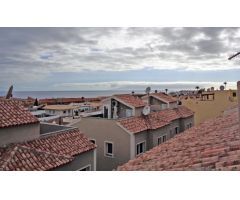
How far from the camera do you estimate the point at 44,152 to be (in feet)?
12.9

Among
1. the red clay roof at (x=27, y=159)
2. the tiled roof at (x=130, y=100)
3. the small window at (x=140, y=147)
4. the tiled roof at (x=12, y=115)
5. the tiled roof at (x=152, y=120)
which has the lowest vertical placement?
the small window at (x=140, y=147)

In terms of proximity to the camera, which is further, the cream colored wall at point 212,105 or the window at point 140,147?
the cream colored wall at point 212,105

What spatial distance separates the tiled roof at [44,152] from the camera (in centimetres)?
358

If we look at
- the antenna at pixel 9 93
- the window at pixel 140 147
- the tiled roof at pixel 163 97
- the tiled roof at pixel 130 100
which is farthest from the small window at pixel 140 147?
the antenna at pixel 9 93

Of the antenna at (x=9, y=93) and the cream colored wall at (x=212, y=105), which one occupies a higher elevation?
the antenna at (x=9, y=93)

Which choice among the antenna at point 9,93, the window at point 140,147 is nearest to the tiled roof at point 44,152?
the antenna at point 9,93

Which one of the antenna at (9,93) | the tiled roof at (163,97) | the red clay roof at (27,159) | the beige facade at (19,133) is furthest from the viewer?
the tiled roof at (163,97)

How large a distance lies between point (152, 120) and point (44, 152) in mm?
4196

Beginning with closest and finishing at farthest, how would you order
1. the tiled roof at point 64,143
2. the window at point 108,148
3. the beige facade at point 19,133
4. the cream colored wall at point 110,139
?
Answer: the beige facade at point 19,133 → the tiled roof at point 64,143 → the cream colored wall at point 110,139 → the window at point 108,148

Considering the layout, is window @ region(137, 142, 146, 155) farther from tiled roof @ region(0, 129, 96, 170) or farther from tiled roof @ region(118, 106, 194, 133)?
tiled roof @ region(0, 129, 96, 170)

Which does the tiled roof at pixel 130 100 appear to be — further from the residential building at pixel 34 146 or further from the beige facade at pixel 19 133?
the beige facade at pixel 19 133
